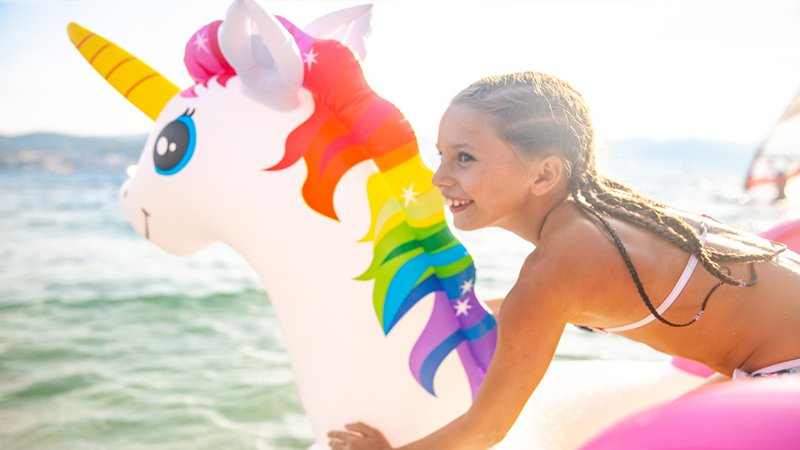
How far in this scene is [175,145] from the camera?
4.90 ft

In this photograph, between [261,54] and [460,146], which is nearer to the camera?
[460,146]

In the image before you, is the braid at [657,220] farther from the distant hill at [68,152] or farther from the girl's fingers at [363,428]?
the distant hill at [68,152]

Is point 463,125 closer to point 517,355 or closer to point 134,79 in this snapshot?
point 517,355

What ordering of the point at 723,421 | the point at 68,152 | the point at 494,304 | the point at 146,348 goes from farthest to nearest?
1. the point at 68,152
2. the point at 146,348
3. the point at 494,304
4. the point at 723,421

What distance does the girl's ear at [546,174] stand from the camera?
3.85 feet

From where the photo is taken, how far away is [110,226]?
835cm

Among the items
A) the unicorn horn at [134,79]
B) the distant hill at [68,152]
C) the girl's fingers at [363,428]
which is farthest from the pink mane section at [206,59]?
the distant hill at [68,152]

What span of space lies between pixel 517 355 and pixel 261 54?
0.83 m

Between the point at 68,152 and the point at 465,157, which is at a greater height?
the point at 465,157

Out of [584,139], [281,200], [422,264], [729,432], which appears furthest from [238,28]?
[729,432]

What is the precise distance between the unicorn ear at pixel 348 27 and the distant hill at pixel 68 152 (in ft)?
63.1

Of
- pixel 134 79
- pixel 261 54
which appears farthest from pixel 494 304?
pixel 134 79

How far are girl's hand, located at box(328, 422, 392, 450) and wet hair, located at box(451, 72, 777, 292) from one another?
63 cm

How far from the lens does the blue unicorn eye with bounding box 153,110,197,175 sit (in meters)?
1.47
